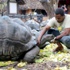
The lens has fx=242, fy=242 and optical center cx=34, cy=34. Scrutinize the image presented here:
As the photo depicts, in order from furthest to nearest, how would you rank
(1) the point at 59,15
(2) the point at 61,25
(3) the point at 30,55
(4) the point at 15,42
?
(2) the point at 61,25, (1) the point at 59,15, (3) the point at 30,55, (4) the point at 15,42

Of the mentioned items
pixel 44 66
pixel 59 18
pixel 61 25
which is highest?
pixel 59 18

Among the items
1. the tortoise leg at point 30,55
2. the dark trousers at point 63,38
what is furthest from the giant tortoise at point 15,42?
the dark trousers at point 63,38

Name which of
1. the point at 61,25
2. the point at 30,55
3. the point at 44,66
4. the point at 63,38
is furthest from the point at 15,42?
the point at 61,25

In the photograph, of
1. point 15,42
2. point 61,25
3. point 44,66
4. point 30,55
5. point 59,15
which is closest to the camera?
point 44,66

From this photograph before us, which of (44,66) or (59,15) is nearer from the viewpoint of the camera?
(44,66)

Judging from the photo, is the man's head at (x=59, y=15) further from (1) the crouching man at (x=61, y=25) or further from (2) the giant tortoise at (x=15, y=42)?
(2) the giant tortoise at (x=15, y=42)

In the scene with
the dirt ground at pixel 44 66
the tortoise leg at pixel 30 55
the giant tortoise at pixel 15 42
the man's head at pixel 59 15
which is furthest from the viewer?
the man's head at pixel 59 15

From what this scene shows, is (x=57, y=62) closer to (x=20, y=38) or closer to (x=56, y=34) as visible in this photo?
(x=20, y=38)

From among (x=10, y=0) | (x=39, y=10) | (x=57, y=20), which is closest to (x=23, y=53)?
(x=57, y=20)

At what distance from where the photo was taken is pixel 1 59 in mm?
4727

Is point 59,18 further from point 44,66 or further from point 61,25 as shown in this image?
point 44,66

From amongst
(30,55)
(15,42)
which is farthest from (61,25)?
(15,42)

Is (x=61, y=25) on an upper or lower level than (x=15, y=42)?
upper

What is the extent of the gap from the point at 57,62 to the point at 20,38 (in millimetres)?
845
